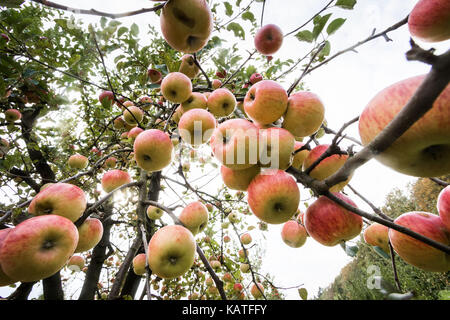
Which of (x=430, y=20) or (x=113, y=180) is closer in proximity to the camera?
(x=430, y=20)

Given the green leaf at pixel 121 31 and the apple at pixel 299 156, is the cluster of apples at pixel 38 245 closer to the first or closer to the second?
the apple at pixel 299 156

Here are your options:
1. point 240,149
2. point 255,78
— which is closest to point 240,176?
point 240,149

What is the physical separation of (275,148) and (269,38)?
70.0 inches

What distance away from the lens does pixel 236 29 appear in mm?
2322

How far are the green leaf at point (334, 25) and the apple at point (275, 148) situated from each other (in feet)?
3.11

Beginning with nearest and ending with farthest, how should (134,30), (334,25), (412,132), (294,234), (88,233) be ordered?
(412,132), (88,233), (334,25), (294,234), (134,30)

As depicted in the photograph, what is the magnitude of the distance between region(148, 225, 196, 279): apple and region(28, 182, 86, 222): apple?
465 mm

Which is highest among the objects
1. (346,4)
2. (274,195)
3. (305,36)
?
(346,4)

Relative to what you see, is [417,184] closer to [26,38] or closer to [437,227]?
[437,227]

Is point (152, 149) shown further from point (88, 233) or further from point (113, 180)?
point (113, 180)
